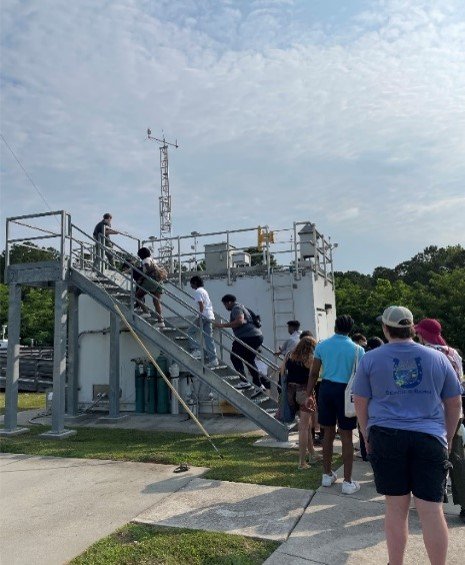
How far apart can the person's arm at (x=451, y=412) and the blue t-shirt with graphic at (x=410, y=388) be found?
0.04 meters

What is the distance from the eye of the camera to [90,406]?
11.9m

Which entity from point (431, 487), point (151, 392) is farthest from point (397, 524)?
point (151, 392)

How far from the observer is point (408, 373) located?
9.87 feet

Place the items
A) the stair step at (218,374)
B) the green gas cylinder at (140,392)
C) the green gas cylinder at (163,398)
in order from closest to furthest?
the stair step at (218,374)
the green gas cylinder at (163,398)
the green gas cylinder at (140,392)

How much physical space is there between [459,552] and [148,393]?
8.84m

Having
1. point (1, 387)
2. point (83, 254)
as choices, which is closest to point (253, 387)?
point (83, 254)

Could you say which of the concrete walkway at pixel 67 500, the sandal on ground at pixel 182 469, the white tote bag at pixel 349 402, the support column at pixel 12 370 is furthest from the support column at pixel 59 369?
the white tote bag at pixel 349 402

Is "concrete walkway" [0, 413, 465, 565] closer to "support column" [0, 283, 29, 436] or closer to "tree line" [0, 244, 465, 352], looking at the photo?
"support column" [0, 283, 29, 436]

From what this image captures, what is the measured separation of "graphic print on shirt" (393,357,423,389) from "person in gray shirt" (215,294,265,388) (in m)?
5.49

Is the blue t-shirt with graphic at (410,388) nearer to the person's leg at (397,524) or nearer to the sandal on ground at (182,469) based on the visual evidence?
the person's leg at (397,524)

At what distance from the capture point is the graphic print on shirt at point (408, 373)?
2.99 m

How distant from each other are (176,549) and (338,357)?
2.45 metres

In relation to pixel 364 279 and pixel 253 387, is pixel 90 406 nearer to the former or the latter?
pixel 253 387

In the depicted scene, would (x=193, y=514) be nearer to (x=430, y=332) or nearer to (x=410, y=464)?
(x=410, y=464)
